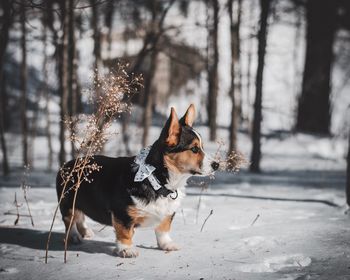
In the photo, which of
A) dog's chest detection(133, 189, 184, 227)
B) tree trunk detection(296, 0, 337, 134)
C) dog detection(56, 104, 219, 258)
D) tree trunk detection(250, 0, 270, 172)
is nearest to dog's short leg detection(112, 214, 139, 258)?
dog detection(56, 104, 219, 258)

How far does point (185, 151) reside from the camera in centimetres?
434

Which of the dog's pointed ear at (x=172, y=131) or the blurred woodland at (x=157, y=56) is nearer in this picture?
the dog's pointed ear at (x=172, y=131)

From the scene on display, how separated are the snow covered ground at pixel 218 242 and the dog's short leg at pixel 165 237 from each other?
9 cm

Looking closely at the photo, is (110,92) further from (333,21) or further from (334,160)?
(333,21)

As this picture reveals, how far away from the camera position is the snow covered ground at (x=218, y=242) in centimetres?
398

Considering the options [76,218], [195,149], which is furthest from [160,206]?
[76,218]

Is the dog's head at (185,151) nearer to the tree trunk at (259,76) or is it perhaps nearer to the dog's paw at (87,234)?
the dog's paw at (87,234)

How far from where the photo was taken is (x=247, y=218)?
616 cm

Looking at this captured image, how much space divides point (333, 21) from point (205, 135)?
7.54m

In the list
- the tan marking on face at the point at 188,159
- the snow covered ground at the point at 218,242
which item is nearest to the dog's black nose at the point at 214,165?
the tan marking on face at the point at 188,159

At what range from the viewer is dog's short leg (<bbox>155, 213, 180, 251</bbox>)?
469cm

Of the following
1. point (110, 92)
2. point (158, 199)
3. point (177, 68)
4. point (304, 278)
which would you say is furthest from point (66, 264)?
point (177, 68)

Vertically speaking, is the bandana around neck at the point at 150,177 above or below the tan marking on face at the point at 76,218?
above

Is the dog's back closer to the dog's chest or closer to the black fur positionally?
the black fur
